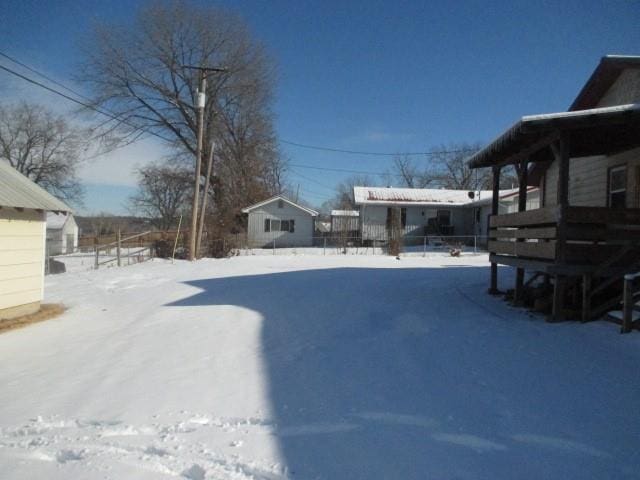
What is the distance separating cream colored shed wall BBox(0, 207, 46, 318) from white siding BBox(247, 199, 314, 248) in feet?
69.6

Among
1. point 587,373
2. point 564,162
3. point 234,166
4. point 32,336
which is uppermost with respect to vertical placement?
point 234,166

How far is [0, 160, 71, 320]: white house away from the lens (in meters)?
7.30

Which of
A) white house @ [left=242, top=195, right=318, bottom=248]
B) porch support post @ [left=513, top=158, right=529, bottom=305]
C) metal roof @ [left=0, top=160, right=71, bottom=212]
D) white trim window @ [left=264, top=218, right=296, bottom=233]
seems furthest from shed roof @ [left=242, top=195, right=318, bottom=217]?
porch support post @ [left=513, top=158, right=529, bottom=305]

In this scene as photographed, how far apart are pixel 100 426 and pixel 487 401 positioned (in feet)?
10.5

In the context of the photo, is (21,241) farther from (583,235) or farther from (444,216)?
(444,216)

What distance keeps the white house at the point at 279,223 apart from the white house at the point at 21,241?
69.4 ft

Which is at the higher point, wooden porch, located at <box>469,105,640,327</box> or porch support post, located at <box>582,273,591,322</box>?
wooden porch, located at <box>469,105,640,327</box>

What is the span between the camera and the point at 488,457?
103 inches

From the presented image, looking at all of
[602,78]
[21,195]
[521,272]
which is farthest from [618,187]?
[21,195]

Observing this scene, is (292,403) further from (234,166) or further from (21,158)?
(21,158)

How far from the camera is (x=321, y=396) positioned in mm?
3607

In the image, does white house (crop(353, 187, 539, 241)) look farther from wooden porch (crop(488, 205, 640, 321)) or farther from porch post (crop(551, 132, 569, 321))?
porch post (crop(551, 132, 569, 321))

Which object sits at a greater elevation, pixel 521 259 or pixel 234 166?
pixel 234 166

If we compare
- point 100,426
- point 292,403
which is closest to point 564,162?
point 292,403
